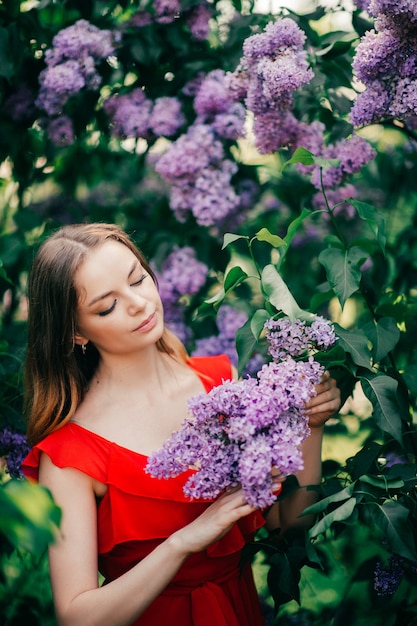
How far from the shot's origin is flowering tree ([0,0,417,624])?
1502 millimetres

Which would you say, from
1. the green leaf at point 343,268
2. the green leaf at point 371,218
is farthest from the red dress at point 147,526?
the green leaf at point 371,218

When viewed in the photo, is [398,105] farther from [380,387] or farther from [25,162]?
[25,162]

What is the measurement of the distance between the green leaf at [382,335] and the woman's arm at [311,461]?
0.37ft

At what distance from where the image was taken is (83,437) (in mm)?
1504

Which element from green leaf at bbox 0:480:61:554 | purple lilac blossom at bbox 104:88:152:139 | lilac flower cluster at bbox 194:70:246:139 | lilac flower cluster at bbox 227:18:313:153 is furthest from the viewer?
purple lilac blossom at bbox 104:88:152:139

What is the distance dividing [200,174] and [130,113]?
1.00 ft

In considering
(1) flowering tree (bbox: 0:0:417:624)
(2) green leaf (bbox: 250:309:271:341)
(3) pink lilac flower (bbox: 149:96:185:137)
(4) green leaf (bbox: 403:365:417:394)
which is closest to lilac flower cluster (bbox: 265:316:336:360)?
(2) green leaf (bbox: 250:309:271:341)

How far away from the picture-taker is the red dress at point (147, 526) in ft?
4.80

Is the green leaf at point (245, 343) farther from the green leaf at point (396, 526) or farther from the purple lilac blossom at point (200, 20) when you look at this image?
the purple lilac blossom at point (200, 20)

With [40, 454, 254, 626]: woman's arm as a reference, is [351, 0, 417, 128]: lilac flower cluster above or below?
above

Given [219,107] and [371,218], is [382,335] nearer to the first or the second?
[371,218]

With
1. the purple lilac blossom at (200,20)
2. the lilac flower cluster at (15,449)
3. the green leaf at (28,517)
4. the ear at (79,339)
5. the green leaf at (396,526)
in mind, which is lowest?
the lilac flower cluster at (15,449)

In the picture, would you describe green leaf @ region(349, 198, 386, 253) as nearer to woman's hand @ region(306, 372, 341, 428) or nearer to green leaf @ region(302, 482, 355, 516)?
woman's hand @ region(306, 372, 341, 428)

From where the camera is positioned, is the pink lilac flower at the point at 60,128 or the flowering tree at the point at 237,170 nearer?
the flowering tree at the point at 237,170
